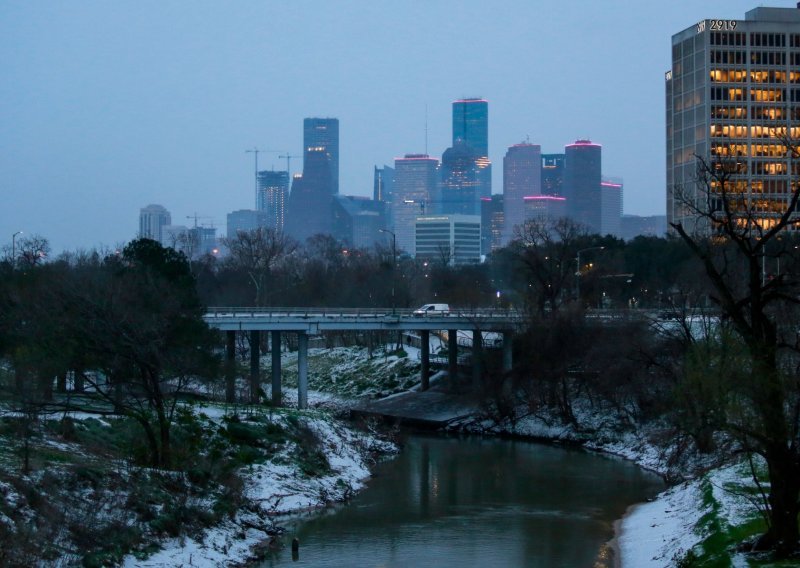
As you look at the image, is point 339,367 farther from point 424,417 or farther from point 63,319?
point 63,319

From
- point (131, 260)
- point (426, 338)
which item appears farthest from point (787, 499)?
point (426, 338)

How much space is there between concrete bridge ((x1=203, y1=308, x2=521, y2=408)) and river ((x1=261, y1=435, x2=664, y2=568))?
682 inches

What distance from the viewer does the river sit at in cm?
3522

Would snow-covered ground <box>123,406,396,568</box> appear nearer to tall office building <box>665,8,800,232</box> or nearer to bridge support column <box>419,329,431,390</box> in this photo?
bridge support column <box>419,329,431,390</box>

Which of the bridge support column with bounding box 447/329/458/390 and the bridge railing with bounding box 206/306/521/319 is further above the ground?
the bridge railing with bounding box 206/306/521/319

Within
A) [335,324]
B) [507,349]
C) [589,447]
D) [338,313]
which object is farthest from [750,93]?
[589,447]

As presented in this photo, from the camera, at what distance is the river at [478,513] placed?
116ft

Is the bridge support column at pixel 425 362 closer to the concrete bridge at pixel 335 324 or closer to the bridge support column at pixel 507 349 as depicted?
the concrete bridge at pixel 335 324

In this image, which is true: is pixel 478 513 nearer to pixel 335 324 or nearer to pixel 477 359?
pixel 335 324

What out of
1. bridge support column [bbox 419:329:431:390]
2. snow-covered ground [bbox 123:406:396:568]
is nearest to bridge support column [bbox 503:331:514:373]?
bridge support column [bbox 419:329:431:390]

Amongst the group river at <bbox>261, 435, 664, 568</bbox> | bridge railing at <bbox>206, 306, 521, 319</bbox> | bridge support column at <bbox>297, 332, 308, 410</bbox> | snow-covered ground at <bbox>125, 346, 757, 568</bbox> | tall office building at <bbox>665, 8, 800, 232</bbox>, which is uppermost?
tall office building at <bbox>665, 8, 800, 232</bbox>

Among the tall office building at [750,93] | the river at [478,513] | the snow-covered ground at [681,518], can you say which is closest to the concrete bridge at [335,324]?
the river at [478,513]

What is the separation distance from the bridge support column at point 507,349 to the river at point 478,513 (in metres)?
16.4

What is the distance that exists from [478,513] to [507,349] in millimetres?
36600
